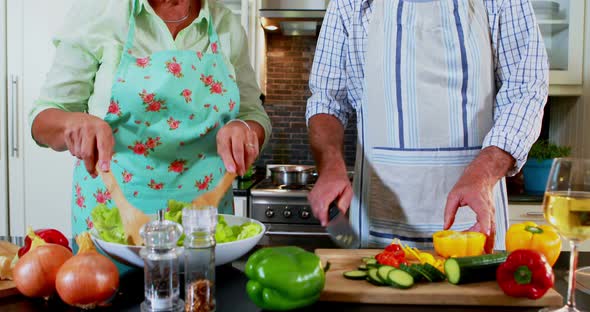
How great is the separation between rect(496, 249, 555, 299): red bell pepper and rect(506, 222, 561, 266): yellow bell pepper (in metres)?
0.16

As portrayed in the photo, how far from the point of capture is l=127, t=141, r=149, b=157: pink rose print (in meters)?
1.49

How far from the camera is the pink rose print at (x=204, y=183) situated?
154cm

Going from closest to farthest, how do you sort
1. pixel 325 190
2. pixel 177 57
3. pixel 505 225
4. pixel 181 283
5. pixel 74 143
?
pixel 181 283
pixel 74 143
pixel 325 190
pixel 177 57
pixel 505 225

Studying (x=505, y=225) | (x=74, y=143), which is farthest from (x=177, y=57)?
(x=505, y=225)

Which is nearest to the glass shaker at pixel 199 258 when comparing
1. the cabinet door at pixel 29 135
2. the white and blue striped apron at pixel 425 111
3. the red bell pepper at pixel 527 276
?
the red bell pepper at pixel 527 276

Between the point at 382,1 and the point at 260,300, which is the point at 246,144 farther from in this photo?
the point at 382,1

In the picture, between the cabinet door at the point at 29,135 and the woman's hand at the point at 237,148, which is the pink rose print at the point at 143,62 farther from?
the cabinet door at the point at 29,135

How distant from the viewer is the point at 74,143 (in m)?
1.16

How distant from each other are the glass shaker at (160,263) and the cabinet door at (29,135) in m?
2.03

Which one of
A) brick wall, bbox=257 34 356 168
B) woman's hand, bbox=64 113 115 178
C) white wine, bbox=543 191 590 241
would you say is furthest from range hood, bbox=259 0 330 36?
white wine, bbox=543 191 590 241

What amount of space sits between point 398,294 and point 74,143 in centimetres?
69

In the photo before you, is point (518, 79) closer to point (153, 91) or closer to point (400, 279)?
point (400, 279)

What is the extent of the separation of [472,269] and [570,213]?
0.20 m

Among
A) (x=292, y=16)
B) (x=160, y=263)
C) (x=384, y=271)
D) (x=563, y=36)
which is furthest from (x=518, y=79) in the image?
(x=563, y=36)
